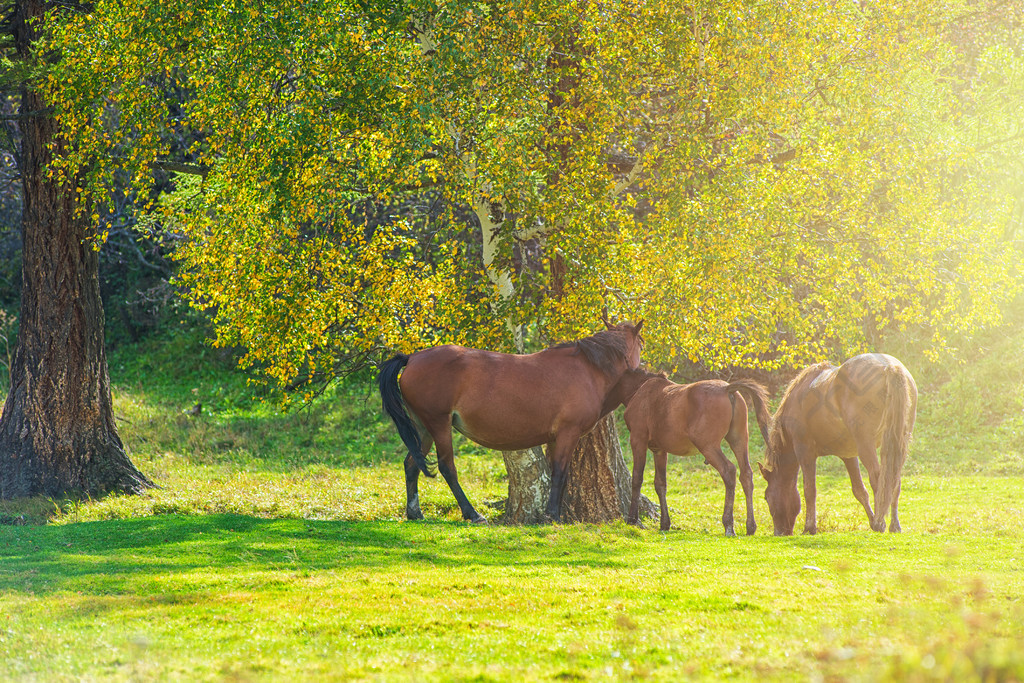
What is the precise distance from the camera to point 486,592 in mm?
8492

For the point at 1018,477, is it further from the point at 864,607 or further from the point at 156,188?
the point at 156,188

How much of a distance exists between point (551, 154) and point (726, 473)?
17.4 ft

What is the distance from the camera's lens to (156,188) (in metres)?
35.6

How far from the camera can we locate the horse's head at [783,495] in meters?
13.9

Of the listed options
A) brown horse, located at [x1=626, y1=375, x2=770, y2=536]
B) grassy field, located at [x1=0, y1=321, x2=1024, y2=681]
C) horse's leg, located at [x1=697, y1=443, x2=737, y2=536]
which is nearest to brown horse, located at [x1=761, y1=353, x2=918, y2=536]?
Answer: brown horse, located at [x1=626, y1=375, x2=770, y2=536]

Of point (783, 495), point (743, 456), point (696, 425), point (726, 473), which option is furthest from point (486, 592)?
point (783, 495)

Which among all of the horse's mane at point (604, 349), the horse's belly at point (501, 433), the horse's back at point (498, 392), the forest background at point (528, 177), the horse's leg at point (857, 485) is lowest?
the horse's leg at point (857, 485)

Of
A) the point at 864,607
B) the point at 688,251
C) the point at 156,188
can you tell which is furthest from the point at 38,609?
the point at 156,188

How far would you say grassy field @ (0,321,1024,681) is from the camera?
5801 mm

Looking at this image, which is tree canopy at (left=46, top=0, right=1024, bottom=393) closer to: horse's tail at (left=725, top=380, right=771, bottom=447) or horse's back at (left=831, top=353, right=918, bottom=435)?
horse's tail at (left=725, top=380, right=771, bottom=447)

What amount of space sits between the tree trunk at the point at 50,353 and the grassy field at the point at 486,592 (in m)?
0.95

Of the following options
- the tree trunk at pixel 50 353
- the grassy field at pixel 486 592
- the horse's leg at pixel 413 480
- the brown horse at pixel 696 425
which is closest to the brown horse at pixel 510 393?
the horse's leg at pixel 413 480

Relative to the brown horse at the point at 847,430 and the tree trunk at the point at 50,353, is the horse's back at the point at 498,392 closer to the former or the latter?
the brown horse at the point at 847,430

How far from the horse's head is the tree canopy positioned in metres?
1.84
